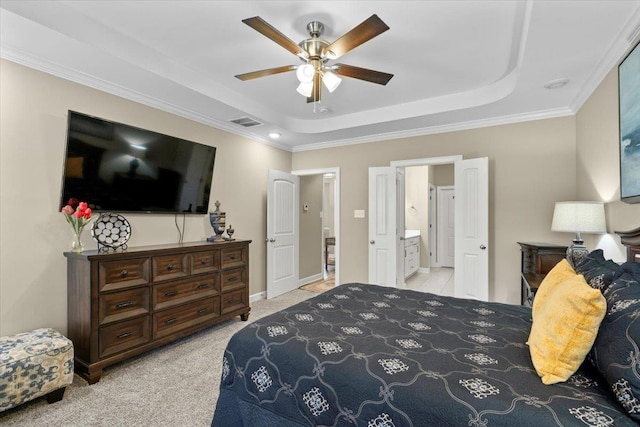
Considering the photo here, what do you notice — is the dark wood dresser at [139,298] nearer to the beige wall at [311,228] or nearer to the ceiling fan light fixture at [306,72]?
the ceiling fan light fixture at [306,72]

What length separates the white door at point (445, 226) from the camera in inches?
302

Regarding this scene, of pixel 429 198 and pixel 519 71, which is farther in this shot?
pixel 429 198

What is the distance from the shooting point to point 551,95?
3248 mm

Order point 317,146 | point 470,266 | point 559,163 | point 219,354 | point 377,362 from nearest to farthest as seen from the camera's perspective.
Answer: point 377,362, point 219,354, point 559,163, point 470,266, point 317,146

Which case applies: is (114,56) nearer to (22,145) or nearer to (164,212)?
(22,145)

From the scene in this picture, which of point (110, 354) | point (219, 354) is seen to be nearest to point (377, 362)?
point (219, 354)

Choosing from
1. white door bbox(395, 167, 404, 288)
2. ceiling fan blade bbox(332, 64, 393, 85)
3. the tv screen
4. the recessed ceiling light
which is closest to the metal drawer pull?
the tv screen

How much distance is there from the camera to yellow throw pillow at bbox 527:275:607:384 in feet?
3.76

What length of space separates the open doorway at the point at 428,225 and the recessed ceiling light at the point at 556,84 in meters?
3.16

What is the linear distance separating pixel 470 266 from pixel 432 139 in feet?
6.02

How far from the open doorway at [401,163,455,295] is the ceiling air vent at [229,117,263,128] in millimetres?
3263

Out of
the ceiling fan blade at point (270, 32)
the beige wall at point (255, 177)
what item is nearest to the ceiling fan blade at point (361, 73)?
the ceiling fan blade at point (270, 32)

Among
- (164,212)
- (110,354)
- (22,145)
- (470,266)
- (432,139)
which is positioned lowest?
(110,354)

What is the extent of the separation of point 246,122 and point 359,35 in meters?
2.50
